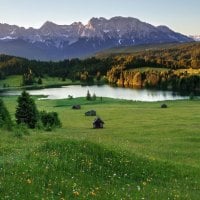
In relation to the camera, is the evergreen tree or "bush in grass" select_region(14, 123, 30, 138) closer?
"bush in grass" select_region(14, 123, 30, 138)

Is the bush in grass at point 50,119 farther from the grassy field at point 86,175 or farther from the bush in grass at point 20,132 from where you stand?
the grassy field at point 86,175

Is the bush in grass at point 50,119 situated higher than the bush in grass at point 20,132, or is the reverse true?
the bush in grass at point 20,132

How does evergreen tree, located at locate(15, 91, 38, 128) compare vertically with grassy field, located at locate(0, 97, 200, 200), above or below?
below

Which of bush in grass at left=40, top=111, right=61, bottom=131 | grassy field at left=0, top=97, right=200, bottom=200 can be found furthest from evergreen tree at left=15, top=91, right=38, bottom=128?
grassy field at left=0, top=97, right=200, bottom=200

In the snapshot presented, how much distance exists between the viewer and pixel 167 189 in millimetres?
21891

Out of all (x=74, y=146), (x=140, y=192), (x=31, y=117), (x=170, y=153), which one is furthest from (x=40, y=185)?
(x=31, y=117)

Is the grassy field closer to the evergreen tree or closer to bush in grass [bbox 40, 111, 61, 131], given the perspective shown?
the evergreen tree

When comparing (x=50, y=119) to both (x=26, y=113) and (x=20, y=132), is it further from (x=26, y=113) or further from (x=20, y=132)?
(x=20, y=132)

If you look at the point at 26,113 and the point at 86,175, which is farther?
the point at 26,113

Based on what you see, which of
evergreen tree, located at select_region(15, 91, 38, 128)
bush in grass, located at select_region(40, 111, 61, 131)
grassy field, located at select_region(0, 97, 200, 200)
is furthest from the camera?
bush in grass, located at select_region(40, 111, 61, 131)

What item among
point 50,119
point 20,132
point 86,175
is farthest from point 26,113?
point 86,175

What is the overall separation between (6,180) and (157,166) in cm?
1093

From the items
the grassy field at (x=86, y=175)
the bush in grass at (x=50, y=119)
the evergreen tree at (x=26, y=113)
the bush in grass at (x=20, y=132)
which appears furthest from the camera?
the bush in grass at (x=50, y=119)

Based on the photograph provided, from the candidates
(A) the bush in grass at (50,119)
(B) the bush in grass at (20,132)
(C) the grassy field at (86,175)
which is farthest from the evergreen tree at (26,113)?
(C) the grassy field at (86,175)
